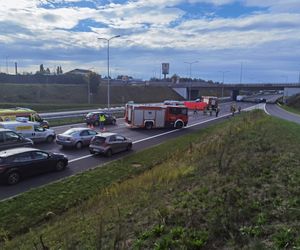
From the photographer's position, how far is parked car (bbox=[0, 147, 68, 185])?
16109 mm

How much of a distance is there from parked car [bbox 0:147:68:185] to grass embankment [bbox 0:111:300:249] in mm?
1844

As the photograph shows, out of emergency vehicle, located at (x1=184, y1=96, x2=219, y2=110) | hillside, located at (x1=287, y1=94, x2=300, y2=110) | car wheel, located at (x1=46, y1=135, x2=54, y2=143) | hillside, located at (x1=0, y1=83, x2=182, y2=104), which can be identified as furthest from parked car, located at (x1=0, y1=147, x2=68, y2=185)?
hillside, located at (x1=287, y1=94, x2=300, y2=110)

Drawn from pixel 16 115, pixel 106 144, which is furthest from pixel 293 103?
pixel 106 144

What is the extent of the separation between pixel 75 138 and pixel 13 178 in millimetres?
9441

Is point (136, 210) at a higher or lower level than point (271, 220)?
lower

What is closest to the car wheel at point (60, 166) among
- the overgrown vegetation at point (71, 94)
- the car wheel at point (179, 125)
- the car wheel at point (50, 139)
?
the car wheel at point (50, 139)

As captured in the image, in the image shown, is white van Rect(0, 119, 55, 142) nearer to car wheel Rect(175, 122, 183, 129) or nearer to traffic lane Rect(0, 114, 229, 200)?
traffic lane Rect(0, 114, 229, 200)

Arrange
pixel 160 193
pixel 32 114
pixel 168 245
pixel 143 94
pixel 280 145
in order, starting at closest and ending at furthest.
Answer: pixel 168 245 < pixel 160 193 < pixel 280 145 < pixel 32 114 < pixel 143 94

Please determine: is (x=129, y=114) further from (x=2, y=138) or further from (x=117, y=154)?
(x=2, y=138)

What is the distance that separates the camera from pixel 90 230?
9039mm

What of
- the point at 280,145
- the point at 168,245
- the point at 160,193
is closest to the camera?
the point at 168,245

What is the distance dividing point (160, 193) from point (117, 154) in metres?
12.8

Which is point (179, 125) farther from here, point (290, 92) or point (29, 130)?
point (290, 92)

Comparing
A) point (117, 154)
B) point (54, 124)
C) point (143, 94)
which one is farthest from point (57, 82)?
point (117, 154)
